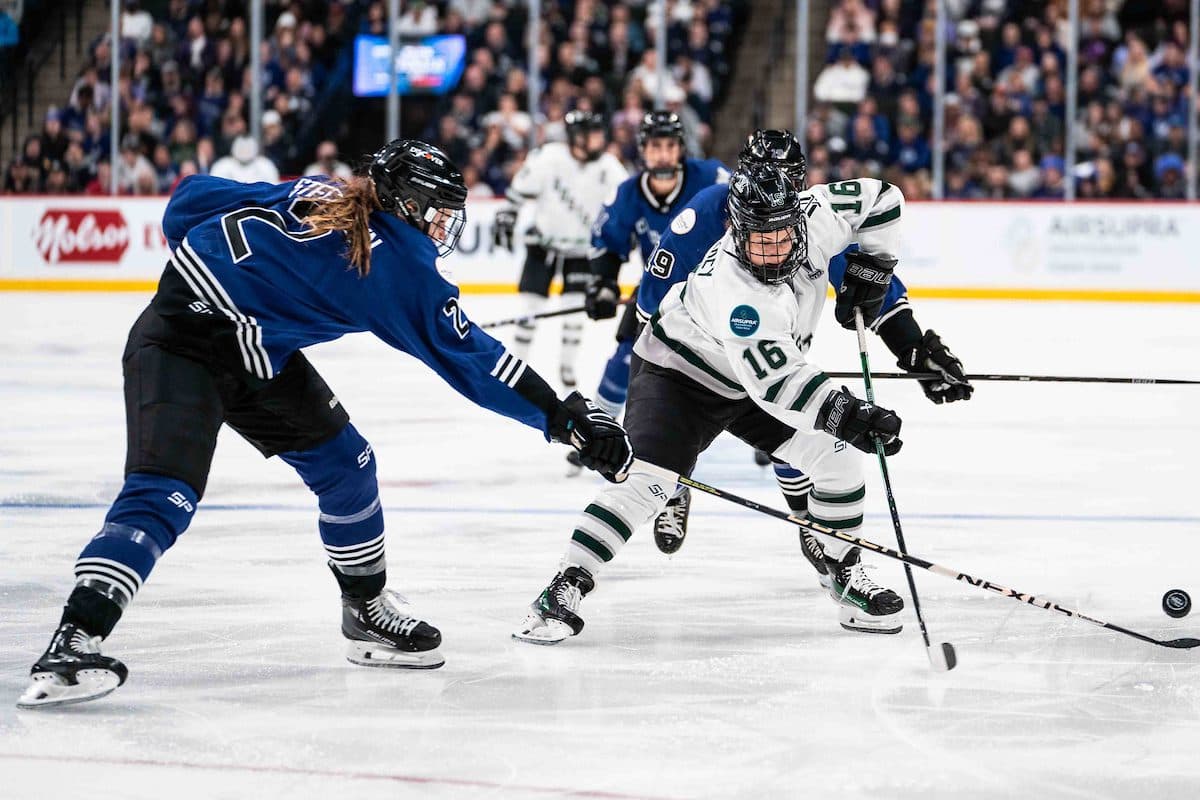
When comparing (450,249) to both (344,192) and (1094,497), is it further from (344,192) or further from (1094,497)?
(1094,497)

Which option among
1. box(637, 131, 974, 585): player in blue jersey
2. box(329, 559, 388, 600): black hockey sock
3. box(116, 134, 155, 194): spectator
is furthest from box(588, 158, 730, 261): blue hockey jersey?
box(116, 134, 155, 194): spectator

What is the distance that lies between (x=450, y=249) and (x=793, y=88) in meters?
10.3

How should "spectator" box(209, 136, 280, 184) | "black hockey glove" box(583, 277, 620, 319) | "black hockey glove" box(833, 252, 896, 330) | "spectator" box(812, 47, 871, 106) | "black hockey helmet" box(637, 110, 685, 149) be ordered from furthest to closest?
"spectator" box(812, 47, 871, 106), "spectator" box(209, 136, 280, 184), "black hockey glove" box(583, 277, 620, 319), "black hockey helmet" box(637, 110, 685, 149), "black hockey glove" box(833, 252, 896, 330)

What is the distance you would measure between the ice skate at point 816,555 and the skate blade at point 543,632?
650 mm

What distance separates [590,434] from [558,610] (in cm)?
60

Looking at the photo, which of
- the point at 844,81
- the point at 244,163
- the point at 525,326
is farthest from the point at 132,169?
the point at 525,326

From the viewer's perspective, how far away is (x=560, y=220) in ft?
25.6

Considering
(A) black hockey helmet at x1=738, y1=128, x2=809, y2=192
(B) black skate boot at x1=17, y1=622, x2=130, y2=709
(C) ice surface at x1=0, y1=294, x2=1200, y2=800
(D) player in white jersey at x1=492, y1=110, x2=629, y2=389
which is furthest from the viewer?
(D) player in white jersey at x1=492, y1=110, x2=629, y2=389

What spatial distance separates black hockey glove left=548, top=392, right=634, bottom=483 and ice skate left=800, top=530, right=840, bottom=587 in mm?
927

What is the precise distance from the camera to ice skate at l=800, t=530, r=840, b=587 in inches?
151

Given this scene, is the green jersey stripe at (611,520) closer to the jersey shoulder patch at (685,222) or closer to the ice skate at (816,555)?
the ice skate at (816,555)

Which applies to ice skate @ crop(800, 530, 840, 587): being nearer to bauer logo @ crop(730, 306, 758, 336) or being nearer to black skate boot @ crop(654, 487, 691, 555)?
black skate boot @ crop(654, 487, 691, 555)

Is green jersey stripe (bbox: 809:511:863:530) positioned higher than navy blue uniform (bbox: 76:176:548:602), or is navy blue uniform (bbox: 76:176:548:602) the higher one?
navy blue uniform (bbox: 76:176:548:602)

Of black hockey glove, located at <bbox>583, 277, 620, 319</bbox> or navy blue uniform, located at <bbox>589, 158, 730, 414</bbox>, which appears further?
black hockey glove, located at <bbox>583, 277, 620, 319</bbox>
